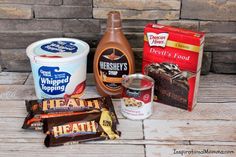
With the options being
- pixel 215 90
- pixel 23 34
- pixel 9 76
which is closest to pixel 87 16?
pixel 23 34

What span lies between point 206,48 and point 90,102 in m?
0.41

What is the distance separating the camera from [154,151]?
0.74 m

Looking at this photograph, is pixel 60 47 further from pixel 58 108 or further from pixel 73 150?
pixel 73 150

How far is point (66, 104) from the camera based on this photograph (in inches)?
33.7

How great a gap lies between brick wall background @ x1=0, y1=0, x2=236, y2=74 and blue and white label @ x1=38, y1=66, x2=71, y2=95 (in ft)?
0.64

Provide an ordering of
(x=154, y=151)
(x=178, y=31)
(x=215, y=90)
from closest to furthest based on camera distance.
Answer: (x=154, y=151)
(x=178, y=31)
(x=215, y=90)

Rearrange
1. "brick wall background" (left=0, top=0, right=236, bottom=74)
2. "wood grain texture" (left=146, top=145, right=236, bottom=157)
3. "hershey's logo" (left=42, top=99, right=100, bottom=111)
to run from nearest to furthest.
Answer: "wood grain texture" (left=146, top=145, right=236, bottom=157)
"hershey's logo" (left=42, top=99, right=100, bottom=111)
"brick wall background" (left=0, top=0, right=236, bottom=74)

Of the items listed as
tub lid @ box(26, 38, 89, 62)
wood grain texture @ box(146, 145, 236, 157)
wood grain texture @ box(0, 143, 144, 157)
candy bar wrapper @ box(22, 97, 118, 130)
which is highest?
tub lid @ box(26, 38, 89, 62)

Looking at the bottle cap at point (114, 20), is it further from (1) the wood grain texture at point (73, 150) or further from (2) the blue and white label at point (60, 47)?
(1) the wood grain texture at point (73, 150)

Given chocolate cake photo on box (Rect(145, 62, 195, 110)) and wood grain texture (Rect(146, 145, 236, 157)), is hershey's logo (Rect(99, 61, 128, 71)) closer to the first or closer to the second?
chocolate cake photo on box (Rect(145, 62, 195, 110))

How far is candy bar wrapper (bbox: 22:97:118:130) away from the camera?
82 cm

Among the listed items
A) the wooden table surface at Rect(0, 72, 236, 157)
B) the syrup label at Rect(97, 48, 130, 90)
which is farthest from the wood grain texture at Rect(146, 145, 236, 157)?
the syrup label at Rect(97, 48, 130, 90)

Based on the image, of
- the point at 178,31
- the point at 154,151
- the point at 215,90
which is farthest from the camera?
the point at 215,90

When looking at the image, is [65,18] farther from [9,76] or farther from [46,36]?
[9,76]
